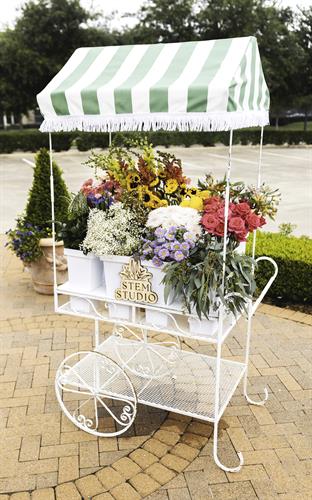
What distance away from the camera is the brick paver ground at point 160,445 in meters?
2.76

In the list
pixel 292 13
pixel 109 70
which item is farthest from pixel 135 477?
pixel 292 13

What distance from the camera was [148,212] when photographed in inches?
119

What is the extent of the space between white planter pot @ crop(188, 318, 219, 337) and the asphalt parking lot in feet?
21.3

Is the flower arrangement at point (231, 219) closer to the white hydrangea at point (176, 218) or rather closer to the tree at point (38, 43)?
the white hydrangea at point (176, 218)

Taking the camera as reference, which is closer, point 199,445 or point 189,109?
point 189,109

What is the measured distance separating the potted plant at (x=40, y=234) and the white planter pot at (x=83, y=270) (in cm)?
240

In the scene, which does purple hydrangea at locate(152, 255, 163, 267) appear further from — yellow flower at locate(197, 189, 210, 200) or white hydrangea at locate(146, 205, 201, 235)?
yellow flower at locate(197, 189, 210, 200)

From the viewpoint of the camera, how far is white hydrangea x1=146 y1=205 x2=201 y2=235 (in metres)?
2.77

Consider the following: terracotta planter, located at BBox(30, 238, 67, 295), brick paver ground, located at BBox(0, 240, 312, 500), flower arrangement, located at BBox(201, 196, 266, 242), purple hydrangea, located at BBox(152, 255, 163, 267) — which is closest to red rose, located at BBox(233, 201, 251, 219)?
flower arrangement, located at BBox(201, 196, 266, 242)

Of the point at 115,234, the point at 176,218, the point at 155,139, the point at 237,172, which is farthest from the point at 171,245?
the point at 155,139

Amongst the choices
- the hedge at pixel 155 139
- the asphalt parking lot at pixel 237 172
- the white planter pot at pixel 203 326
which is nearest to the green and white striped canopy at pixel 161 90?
the white planter pot at pixel 203 326

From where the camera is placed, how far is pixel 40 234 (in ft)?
18.3

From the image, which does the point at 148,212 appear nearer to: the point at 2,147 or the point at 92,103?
the point at 92,103

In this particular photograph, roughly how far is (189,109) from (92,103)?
0.57 meters
